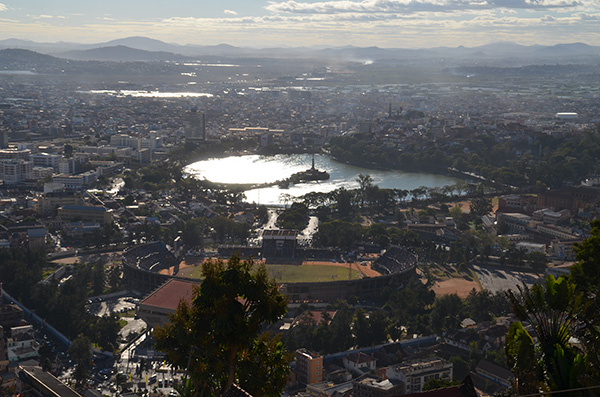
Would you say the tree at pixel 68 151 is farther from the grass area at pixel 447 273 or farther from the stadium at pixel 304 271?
the grass area at pixel 447 273

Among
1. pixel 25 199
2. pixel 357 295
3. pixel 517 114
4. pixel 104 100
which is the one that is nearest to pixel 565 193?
pixel 357 295

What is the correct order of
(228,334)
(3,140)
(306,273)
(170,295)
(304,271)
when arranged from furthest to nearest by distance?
(3,140) < (304,271) < (306,273) < (170,295) < (228,334)

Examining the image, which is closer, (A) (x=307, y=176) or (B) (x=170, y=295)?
(B) (x=170, y=295)

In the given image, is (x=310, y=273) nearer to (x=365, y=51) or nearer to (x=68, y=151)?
(x=68, y=151)

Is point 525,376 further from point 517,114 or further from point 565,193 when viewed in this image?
point 517,114

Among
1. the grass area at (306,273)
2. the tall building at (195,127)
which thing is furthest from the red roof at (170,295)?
the tall building at (195,127)

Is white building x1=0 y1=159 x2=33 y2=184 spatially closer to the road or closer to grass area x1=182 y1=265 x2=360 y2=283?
the road

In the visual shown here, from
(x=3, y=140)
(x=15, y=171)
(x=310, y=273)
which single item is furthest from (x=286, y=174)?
(x=310, y=273)
